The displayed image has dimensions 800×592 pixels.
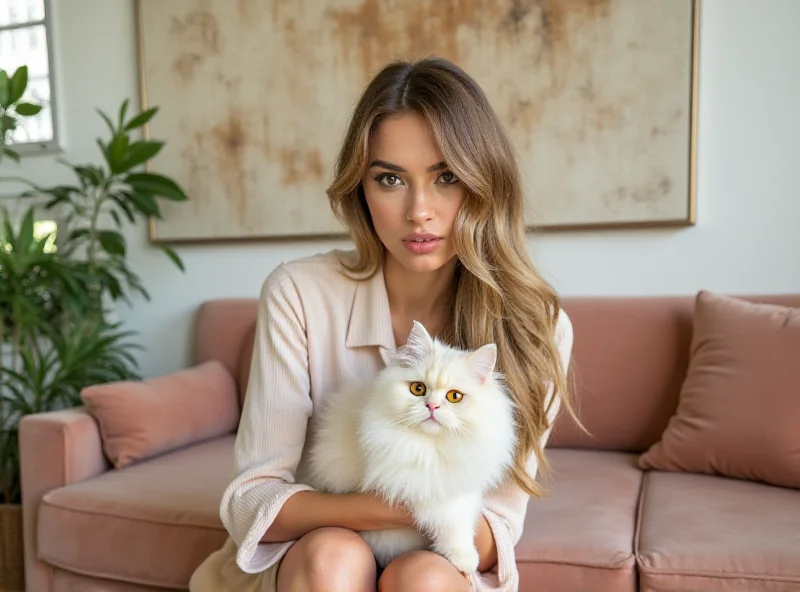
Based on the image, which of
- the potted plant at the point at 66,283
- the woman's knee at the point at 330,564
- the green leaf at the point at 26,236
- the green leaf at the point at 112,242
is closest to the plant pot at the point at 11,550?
the potted plant at the point at 66,283

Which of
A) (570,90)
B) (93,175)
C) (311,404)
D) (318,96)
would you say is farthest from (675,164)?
(93,175)

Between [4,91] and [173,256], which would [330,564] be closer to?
[173,256]

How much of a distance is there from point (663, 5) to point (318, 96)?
1342 millimetres

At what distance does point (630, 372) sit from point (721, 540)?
786 millimetres

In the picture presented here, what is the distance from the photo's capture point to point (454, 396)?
39.9 inches

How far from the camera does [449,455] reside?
3.33 ft

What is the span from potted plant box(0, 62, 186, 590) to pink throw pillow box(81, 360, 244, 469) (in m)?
0.46

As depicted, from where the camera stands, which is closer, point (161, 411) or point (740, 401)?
point (740, 401)

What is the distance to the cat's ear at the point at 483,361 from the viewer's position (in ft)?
3.34

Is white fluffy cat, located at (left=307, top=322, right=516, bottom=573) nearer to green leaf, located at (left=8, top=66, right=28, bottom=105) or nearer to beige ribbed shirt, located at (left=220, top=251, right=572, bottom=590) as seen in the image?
beige ribbed shirt, located at (left=220, top=251, right=572, bottom=590)

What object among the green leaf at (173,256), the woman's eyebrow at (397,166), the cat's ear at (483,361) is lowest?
the cat's ear at (483,361)

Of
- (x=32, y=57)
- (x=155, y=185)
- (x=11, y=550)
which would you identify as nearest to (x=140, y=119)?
(x=155, y=185)

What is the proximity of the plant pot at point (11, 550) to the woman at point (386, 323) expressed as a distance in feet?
4.24

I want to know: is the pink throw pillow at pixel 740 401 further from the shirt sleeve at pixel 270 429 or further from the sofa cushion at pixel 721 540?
the shirt sleeve at pixel 270 429
